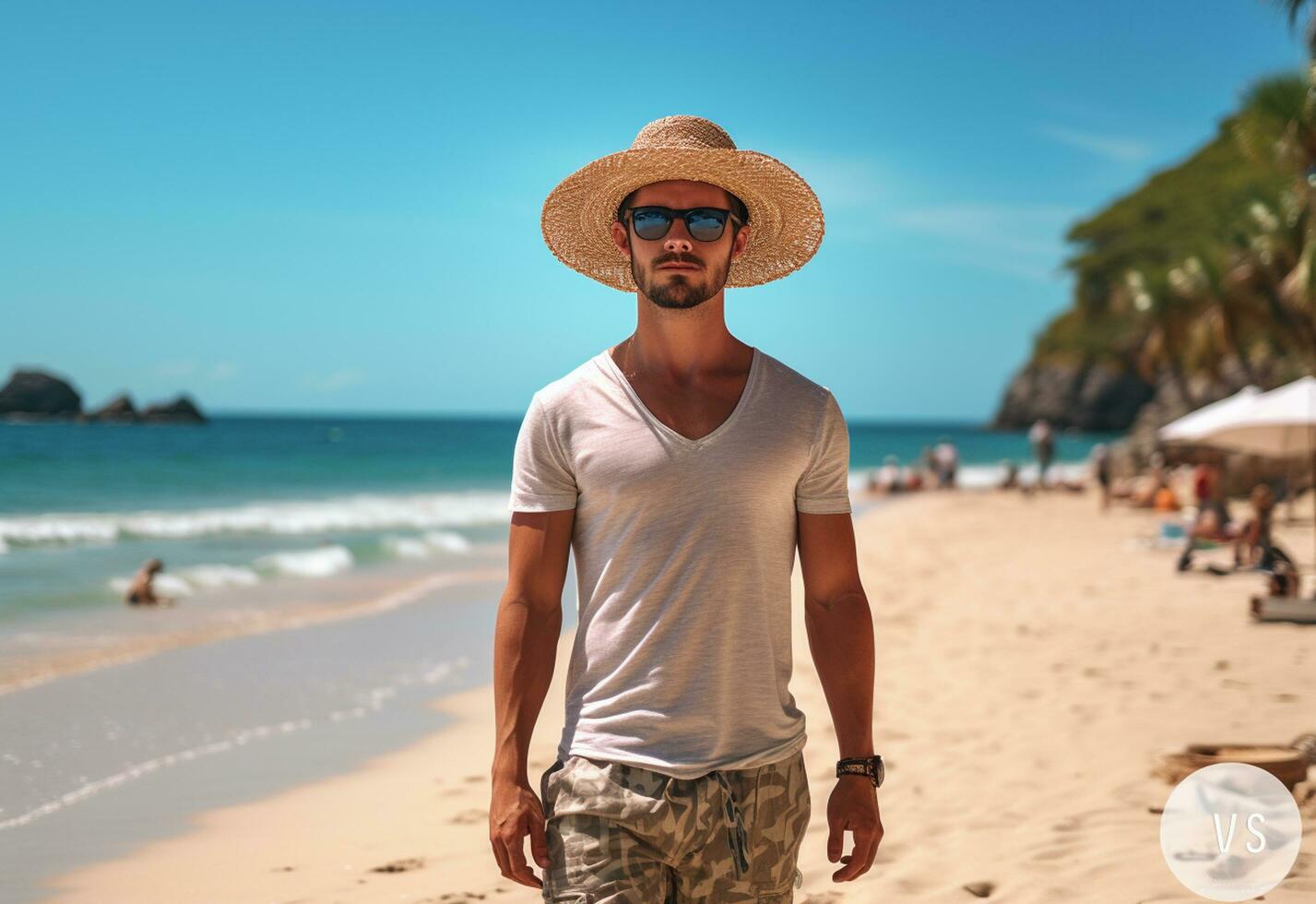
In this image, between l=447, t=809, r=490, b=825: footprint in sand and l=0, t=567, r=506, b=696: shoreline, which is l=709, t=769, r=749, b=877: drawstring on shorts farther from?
l=0, t=567, r=506, b=696: shoreline

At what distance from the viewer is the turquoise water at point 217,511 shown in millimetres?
15625

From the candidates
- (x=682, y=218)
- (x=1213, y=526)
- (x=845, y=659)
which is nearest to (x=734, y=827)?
(x=845, y=659)

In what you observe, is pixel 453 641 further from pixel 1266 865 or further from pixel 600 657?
pixel 600 657

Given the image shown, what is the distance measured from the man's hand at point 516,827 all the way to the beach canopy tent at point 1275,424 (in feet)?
47.2

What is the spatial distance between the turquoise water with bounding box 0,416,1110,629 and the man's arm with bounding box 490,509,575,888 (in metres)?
11.0

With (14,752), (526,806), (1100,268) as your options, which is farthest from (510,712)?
(1100,268)

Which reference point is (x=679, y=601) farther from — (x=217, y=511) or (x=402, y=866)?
(x=217, y=511)

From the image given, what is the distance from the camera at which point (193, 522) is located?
2455 cm

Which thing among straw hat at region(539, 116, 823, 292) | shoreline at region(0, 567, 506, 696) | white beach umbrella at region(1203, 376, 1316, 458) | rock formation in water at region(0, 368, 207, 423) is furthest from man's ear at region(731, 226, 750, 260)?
rock formation in water at region(0, 368, 207, 423)

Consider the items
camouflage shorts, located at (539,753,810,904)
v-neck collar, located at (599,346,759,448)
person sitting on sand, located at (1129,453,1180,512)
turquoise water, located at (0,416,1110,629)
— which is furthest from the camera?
person sitting on sand, located at (1129,453,1180,512)

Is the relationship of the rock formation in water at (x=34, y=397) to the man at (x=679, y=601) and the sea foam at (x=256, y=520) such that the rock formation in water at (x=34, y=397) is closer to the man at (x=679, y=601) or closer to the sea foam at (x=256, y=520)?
the sea foam at (x=256, y=520)

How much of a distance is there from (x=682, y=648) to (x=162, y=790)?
4.92 meters

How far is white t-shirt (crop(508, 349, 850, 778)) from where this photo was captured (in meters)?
2.00

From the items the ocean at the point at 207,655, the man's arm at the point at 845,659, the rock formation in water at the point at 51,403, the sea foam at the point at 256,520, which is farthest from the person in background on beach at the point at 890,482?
the rock formation in water at the point at 51,403
